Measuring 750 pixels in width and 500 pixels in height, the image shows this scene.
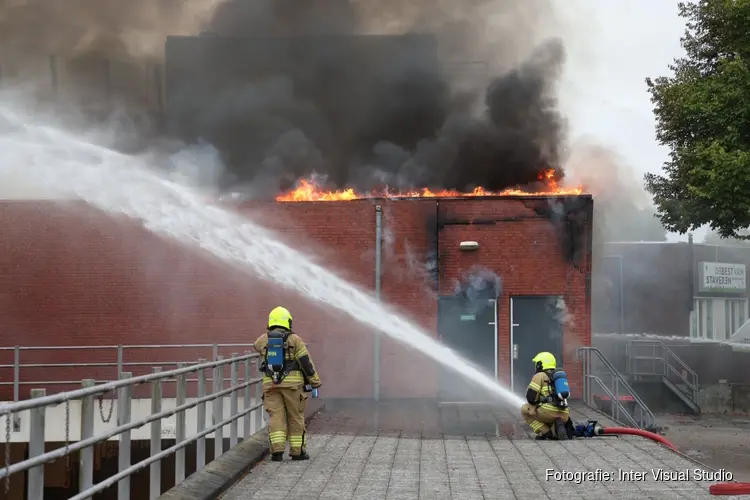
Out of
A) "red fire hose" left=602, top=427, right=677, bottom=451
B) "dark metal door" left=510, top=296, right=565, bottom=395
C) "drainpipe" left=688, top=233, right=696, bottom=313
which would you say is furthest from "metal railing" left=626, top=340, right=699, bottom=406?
"red fire hose" left=602, top=427, right=677, bottom=451

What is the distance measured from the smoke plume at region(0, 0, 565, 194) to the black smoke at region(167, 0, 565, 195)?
4 centimetres

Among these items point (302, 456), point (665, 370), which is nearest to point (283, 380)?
point (302, 456)

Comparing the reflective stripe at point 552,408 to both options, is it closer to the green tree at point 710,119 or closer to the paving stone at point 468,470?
the paving stone at point 468,470

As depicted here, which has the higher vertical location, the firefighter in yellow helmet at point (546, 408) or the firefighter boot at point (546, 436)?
the firefighter in yellow helmet at point (546, 408)

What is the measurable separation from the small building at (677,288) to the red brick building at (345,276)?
16888mm

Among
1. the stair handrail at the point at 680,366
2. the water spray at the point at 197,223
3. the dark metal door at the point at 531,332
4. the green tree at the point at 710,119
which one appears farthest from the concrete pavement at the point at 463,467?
the stair handrail at the point at 680,366

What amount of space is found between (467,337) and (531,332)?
121 cm

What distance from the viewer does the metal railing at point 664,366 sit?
77.5 ft

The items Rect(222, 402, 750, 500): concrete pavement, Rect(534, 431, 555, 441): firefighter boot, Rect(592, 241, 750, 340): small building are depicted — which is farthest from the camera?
Rect(592, 241, 750, 340): small building

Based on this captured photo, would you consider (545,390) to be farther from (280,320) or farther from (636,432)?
(280,320)

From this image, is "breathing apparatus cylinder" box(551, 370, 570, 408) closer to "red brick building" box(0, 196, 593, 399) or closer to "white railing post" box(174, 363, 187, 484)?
"white railing post" box(174, 363, 187, 484)

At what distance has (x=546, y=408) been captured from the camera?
460 inches

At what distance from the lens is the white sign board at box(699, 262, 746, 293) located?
36719mm

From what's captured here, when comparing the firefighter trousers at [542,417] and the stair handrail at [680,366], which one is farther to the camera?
the stair handrail at [680,366]
